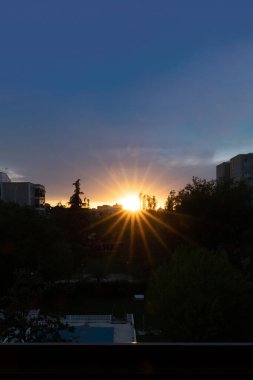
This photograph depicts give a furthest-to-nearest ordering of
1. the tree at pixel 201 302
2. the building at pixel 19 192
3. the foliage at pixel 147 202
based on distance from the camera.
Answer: the building at pixel 19 192
the foliage at pixel 147 202
the tree at pixel 201 302

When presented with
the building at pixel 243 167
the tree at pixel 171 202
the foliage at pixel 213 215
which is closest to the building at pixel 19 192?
the building at pixel 243 167

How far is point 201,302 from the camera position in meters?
13.2

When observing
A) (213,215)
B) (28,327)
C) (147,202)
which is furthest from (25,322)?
(147,202)

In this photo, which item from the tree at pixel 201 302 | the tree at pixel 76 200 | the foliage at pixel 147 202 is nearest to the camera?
the tree at pixel 201 302

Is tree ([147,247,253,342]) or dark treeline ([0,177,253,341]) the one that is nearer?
tree ([147,247,253,342])

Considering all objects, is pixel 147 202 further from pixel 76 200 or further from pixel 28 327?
pixel 28 327

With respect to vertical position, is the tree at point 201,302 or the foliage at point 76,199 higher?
the foliage at point 76,199

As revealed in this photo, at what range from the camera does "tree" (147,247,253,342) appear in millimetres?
13031

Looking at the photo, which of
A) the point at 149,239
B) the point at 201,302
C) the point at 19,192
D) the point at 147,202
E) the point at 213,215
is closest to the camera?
the point at 201,302

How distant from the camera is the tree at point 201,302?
42.8ft

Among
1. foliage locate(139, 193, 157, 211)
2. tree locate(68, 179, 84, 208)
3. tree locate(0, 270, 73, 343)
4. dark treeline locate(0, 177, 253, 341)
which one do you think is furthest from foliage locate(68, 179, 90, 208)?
tree locate(0, 270, 73, 343)

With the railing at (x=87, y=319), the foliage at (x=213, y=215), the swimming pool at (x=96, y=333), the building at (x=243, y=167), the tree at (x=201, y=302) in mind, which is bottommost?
the swimming pool at (x=96, y=333)

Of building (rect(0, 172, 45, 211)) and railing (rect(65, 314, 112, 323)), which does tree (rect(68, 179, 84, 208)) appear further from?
railing (rect(65, 314, 112, 323))

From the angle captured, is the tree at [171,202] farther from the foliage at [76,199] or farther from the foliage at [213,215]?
the foliage at [76,199]
